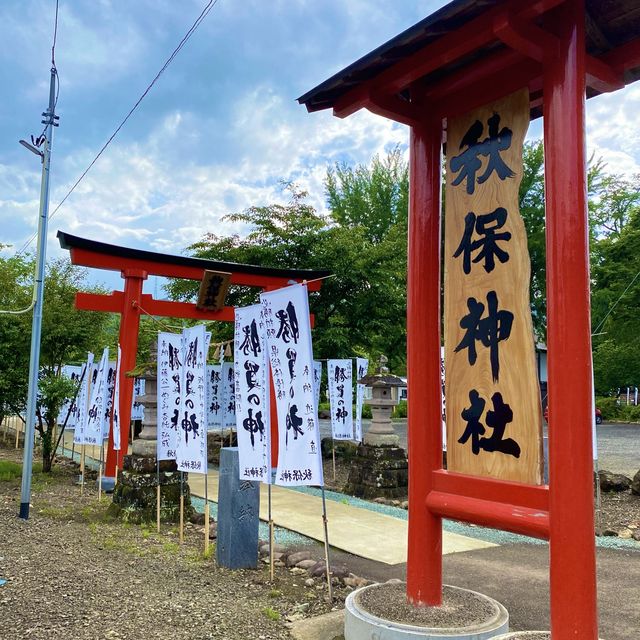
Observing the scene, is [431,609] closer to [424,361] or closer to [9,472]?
[424,361]

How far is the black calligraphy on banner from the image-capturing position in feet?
12.5

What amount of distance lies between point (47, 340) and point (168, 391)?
717 cm

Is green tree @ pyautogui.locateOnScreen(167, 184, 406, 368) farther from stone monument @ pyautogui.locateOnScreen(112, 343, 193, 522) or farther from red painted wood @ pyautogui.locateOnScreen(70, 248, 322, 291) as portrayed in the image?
stone monument @ pyautogui.locateOnScreen(112, 343, 193, 522)

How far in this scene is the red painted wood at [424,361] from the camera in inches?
159

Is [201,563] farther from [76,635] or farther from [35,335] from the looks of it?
[35,335]

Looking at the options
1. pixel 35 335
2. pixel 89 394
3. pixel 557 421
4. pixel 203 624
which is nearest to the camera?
pixel 557 421

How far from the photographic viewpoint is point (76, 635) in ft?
13.9

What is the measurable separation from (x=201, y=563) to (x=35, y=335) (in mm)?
4360

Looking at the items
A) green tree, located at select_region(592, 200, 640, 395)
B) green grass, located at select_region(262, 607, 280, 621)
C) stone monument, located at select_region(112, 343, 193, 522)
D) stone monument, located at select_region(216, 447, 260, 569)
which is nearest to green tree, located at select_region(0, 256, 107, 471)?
stone monument, located at select_region(112, 343, 193, 522)

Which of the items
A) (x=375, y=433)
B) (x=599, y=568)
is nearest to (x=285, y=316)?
(x=599, y=568)

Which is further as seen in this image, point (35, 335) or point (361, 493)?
point (361, 493)

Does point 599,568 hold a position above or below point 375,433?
below

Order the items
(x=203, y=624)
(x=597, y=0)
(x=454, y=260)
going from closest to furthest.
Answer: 1. (x=597, y=0)
2. (x=454, y=260)
3. (x=203, y=624)

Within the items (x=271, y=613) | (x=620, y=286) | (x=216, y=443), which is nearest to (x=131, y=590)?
(x=271, y=613)
